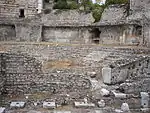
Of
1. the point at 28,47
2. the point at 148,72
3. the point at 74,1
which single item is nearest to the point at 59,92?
the point at 148,72

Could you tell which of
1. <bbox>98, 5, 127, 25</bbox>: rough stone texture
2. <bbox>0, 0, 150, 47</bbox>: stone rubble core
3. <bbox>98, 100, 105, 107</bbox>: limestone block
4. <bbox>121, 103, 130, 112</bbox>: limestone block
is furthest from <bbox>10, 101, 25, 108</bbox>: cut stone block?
<bbox>98, 5, 127, 25</bbox>: rough stone texture

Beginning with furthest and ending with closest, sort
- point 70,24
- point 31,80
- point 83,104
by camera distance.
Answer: point 70,24 < point 31,80 < point 83,104

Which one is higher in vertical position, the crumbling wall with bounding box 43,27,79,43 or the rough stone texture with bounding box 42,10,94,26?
the rough stone texture with bounding box 42,10,94,26

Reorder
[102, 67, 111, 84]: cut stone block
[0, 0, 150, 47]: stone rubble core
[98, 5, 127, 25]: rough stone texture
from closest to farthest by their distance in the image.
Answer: [102, 67, 111, 84]: cut stone block → [0, 0, 150, 47]: stone rubble core → [98, 5, 127, 25]: rough stone texture

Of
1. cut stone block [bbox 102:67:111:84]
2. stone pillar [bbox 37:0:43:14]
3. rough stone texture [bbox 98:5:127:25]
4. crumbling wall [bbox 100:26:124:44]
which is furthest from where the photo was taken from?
stone pillar [bbox 37:0:43:14]

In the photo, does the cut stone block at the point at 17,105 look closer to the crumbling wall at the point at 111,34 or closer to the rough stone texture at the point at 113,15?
the crumbling wall at the point at 111,34

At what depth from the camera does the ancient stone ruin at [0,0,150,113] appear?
1057 cm

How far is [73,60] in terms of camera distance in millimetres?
20234

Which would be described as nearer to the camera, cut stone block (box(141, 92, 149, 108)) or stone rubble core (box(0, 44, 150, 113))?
cut stone block (box(141, 92, 149, 108))

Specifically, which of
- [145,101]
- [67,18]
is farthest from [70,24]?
[145,101]

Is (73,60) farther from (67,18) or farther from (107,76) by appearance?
(67,18)

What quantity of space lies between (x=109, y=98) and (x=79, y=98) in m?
1.11

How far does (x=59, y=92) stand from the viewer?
1232cm

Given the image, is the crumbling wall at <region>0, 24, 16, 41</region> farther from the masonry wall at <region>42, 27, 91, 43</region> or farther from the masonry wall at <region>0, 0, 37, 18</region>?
the masonry wall at <region>42, 27, 91, 43</region>
